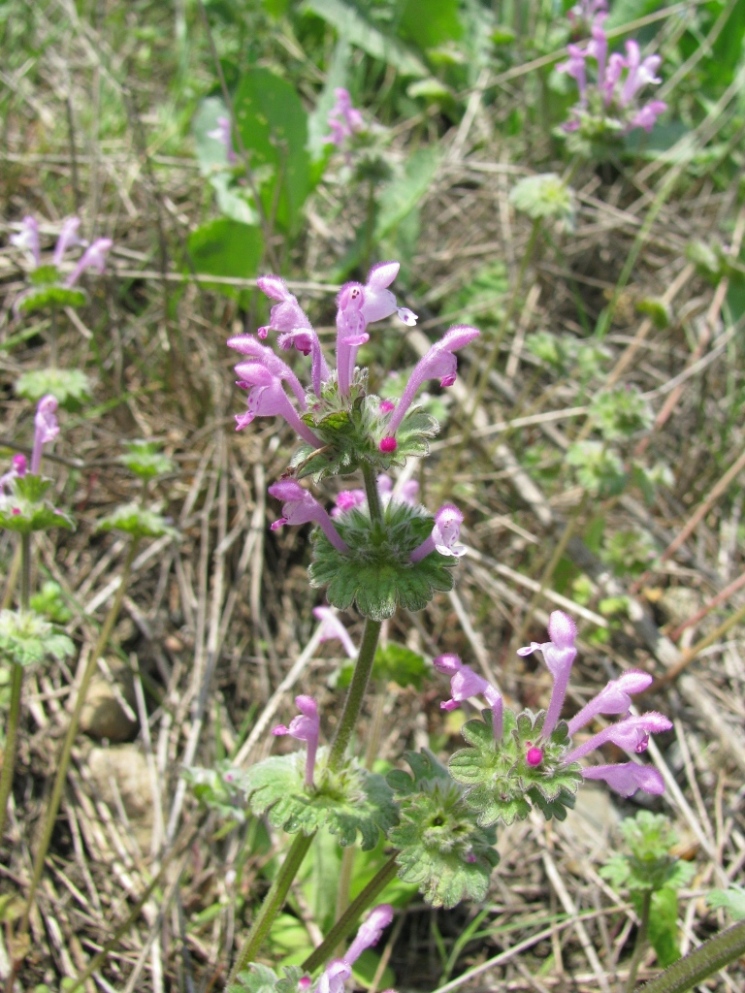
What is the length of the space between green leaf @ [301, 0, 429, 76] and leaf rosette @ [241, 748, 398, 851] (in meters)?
4.32

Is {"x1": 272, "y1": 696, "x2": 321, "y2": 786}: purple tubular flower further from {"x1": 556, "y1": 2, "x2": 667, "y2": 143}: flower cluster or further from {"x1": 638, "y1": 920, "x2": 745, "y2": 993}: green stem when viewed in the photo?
{"x1": 556, "y1": 2, "x2": 667, "y2": 143}: flower cluster

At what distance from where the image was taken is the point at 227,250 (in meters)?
4.15

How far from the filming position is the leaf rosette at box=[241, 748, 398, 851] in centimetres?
175

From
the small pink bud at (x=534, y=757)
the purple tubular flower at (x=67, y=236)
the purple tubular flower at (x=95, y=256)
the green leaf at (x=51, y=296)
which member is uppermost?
the purple tubular flower at (x=67, y=236)

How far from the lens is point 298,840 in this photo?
1.84 meters

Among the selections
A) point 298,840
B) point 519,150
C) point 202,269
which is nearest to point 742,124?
point 519,150

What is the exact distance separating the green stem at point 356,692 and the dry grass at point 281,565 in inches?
37.5

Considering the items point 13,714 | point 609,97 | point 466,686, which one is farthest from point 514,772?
point 609,97

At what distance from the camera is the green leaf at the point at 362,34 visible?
16.4ft

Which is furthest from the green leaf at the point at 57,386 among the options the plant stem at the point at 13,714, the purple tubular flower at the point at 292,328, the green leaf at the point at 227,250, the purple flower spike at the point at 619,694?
the purple flower spike at the point at 619,694

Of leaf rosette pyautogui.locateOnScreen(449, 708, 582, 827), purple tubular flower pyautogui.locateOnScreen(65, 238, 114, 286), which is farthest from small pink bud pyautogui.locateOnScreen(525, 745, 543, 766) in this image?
purple tubular flower pyautogui.locateOnScreen(65, 238, 114, 286)

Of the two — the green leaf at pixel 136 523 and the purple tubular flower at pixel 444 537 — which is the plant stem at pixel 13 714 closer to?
the green leaf at pixel 136 523

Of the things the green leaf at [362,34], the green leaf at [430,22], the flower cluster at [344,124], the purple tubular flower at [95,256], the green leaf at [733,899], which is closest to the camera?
the green leaf at [733,899]

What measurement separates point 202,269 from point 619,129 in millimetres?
1934
